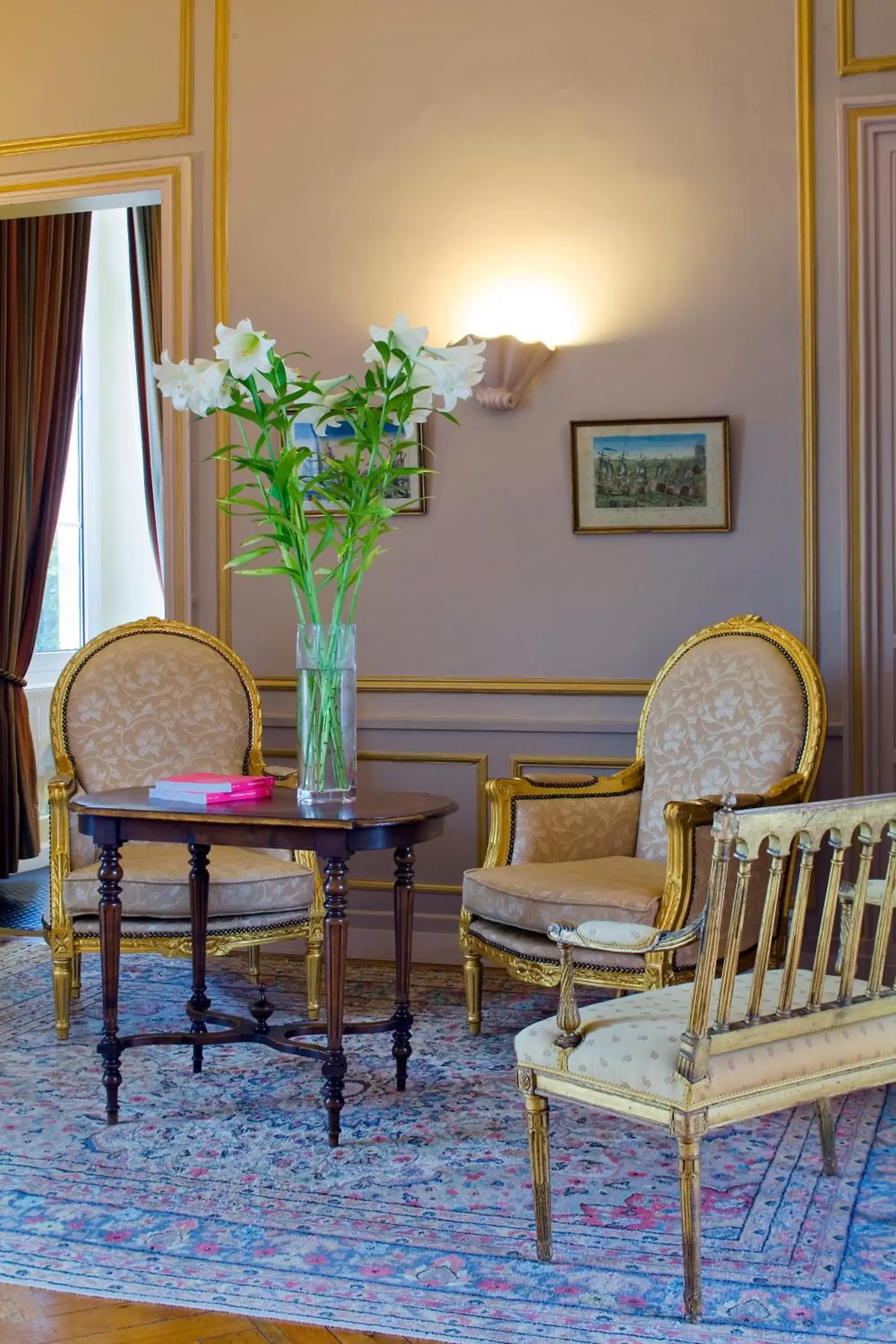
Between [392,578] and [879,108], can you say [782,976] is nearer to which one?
[392,578]

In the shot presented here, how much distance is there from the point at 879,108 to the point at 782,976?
3057 millimetres

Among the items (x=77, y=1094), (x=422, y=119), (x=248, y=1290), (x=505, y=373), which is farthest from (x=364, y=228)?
(x=248, y=1290)

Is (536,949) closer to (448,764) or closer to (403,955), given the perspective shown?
(403,955)

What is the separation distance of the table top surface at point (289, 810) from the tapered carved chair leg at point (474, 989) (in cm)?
74

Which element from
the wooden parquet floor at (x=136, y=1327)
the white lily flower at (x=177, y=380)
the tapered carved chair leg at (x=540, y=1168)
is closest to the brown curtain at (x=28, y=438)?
the white lily flower at (x=177, y=380)

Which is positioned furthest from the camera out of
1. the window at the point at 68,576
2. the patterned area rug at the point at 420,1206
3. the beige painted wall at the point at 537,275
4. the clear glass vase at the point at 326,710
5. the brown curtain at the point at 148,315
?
the window at the point at 68,576

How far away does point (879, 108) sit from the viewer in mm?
4266

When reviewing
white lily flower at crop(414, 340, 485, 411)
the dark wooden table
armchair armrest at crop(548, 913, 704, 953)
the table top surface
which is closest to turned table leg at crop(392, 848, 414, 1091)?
the dark wooden table

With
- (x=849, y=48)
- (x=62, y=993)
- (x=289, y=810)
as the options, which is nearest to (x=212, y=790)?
(x=289, y=810)

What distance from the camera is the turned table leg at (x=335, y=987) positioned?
2980 mm

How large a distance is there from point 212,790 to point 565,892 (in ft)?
3.13

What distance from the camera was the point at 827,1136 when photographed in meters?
2.80

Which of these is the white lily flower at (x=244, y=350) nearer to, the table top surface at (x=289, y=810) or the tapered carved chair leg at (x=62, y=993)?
the table top surface at (x=289, y=810)

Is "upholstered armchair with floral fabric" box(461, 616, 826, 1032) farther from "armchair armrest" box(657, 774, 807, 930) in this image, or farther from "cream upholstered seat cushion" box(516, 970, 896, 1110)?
"cream upholstered seat cushion" box(516, 970, 896, 1110)
